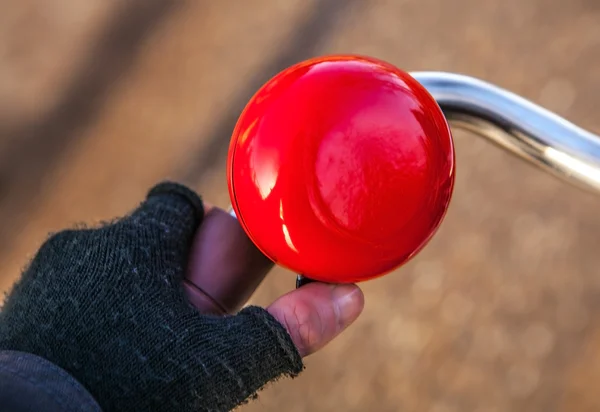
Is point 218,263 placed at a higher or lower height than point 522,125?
lower

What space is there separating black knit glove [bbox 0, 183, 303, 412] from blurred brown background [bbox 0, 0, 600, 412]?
0.65 meters

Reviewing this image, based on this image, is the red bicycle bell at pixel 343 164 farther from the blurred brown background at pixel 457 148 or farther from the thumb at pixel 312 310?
the blurred brown background at pixel 457 148

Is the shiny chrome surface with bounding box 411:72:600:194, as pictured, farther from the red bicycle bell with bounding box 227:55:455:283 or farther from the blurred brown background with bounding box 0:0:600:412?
the blurred brown background with bounding box 0:0:600:412

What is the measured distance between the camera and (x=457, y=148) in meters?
1.28

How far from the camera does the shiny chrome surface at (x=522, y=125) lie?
53cm

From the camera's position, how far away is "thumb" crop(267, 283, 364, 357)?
0.57 m

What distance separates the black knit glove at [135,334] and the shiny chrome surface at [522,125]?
0.83 ft

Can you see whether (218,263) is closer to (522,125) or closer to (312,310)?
(312,310)

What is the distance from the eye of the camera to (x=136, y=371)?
1.76 ft

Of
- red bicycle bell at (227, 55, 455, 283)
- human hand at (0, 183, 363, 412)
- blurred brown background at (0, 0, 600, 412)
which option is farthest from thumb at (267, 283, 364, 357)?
A: blurred brown background at (0, 0, 600, 412)

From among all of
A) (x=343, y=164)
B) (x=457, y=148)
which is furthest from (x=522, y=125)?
(x=457, y=148)

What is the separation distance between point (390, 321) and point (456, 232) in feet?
0.72

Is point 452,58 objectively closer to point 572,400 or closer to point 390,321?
point 390,321

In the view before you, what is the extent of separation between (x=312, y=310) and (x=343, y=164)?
0.19m
